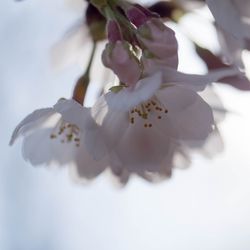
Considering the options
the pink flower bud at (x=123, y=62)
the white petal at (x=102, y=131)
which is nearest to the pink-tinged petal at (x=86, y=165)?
the white petal at (x=102, y=131)

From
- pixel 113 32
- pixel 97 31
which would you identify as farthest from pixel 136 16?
pixel 97 31

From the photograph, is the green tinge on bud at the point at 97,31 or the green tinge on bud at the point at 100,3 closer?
the green tinge on bud at the point at 100,3

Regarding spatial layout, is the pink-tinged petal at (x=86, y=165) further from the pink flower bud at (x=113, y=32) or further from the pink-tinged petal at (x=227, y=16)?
the pink-tinged petal at (x=227, y=16)

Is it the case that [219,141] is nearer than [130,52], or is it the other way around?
[130,52]

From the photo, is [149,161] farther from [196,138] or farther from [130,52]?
[130,52]

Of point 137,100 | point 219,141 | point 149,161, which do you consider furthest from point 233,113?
point 137,100

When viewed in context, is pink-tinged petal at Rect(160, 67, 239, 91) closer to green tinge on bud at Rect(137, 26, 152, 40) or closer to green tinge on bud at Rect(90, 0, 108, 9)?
green tinge on bud at Rect(137, 26, 152, 40)
